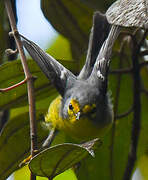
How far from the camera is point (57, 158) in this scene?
1.39m

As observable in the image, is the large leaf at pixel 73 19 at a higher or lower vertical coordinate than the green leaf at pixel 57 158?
higher

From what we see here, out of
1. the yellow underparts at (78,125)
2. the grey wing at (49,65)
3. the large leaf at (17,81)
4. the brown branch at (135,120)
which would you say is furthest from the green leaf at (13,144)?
the brown branch at (135,120)

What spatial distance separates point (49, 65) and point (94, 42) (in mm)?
509

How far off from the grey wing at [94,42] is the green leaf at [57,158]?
0.90 m

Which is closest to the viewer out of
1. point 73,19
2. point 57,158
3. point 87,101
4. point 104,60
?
point 57,158

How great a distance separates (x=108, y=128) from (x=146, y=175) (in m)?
0.31

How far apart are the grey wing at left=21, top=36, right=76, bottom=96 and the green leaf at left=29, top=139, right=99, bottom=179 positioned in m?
0.52

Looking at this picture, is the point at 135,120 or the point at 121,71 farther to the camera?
the point at 121,71

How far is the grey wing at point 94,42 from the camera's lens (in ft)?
7.36

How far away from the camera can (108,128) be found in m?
2.28

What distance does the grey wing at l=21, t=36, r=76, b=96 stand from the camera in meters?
1.79

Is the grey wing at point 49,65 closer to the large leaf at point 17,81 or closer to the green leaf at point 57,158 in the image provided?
the large leaf at point 17,81

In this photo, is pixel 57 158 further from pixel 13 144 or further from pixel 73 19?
pixel 73 19

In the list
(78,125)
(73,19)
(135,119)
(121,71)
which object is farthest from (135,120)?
(73,19)
